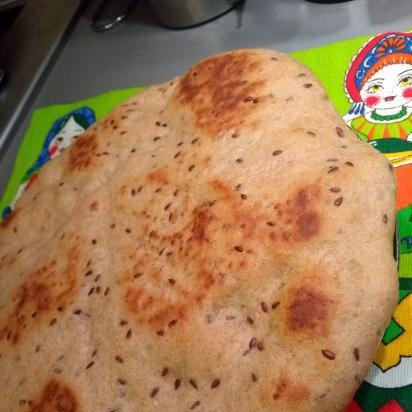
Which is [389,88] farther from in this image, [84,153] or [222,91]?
[84,153]

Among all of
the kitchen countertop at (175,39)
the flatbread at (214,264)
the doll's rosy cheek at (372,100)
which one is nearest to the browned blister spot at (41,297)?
the flatbread at (214,264)

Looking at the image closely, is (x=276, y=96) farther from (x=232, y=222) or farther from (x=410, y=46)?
(x=410, y=46)

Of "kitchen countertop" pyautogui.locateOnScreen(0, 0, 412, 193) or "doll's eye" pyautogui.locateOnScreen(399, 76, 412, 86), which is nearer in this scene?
"doll's eye" pyautogui.locateOnScreen(399, 76, 412, 86)

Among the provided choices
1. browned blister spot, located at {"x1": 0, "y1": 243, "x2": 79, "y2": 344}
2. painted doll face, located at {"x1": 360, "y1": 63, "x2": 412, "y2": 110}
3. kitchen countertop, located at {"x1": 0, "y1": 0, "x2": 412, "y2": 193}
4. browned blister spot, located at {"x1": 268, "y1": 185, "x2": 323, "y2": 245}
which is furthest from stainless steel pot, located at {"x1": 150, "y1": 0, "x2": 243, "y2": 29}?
browned blister spot, located at {"x1": 268, "y1": 185, "x2": 323, "y2": 245}

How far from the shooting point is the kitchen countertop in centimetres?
156

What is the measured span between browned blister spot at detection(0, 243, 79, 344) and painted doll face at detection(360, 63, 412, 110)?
29.1 inches

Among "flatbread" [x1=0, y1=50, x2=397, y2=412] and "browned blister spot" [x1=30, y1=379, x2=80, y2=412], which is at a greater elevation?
"flatbread" [x1=0, y1=50, x2=397, y2=412]

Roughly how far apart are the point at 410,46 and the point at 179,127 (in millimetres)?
614

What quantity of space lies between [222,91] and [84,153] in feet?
1.18

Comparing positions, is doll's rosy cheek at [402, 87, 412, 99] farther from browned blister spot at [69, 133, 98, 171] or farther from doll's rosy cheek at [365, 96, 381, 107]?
browned blister spot at [69, 133, 98, 171]

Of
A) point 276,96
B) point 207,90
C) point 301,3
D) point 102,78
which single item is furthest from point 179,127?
point 102,78

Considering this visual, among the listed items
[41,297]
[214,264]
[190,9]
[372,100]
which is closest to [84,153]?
[41,297]

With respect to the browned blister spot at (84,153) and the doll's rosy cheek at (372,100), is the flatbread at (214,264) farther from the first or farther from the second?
the doll's rosy cheek at (372,100)

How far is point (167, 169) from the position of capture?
3.35ft
